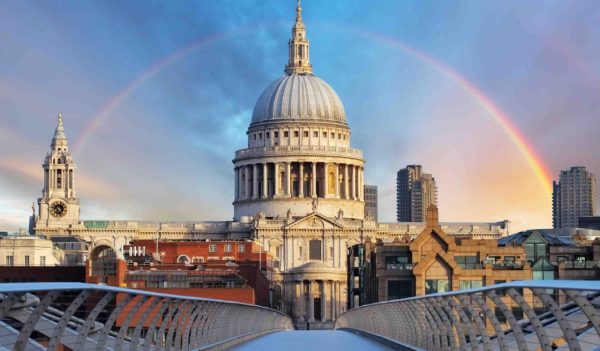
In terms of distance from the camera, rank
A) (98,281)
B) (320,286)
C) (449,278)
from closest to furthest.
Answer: (449,278)
(98,281)
(320,286)

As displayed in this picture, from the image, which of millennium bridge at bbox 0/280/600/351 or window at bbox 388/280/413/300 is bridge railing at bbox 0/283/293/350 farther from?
window at bbox 388/280/413/300

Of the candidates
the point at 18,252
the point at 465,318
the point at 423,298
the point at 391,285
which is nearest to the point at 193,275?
the point at 391,285

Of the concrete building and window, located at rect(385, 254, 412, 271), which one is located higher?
the concrete building

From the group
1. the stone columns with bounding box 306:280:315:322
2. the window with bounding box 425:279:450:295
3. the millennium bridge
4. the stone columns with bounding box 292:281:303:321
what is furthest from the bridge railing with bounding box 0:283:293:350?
the stone columns with bounding box 292:281:303:321

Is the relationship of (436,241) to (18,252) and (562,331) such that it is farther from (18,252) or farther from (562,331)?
(18,252)

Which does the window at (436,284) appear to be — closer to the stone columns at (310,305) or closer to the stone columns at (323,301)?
the stone columns at (310,305)
